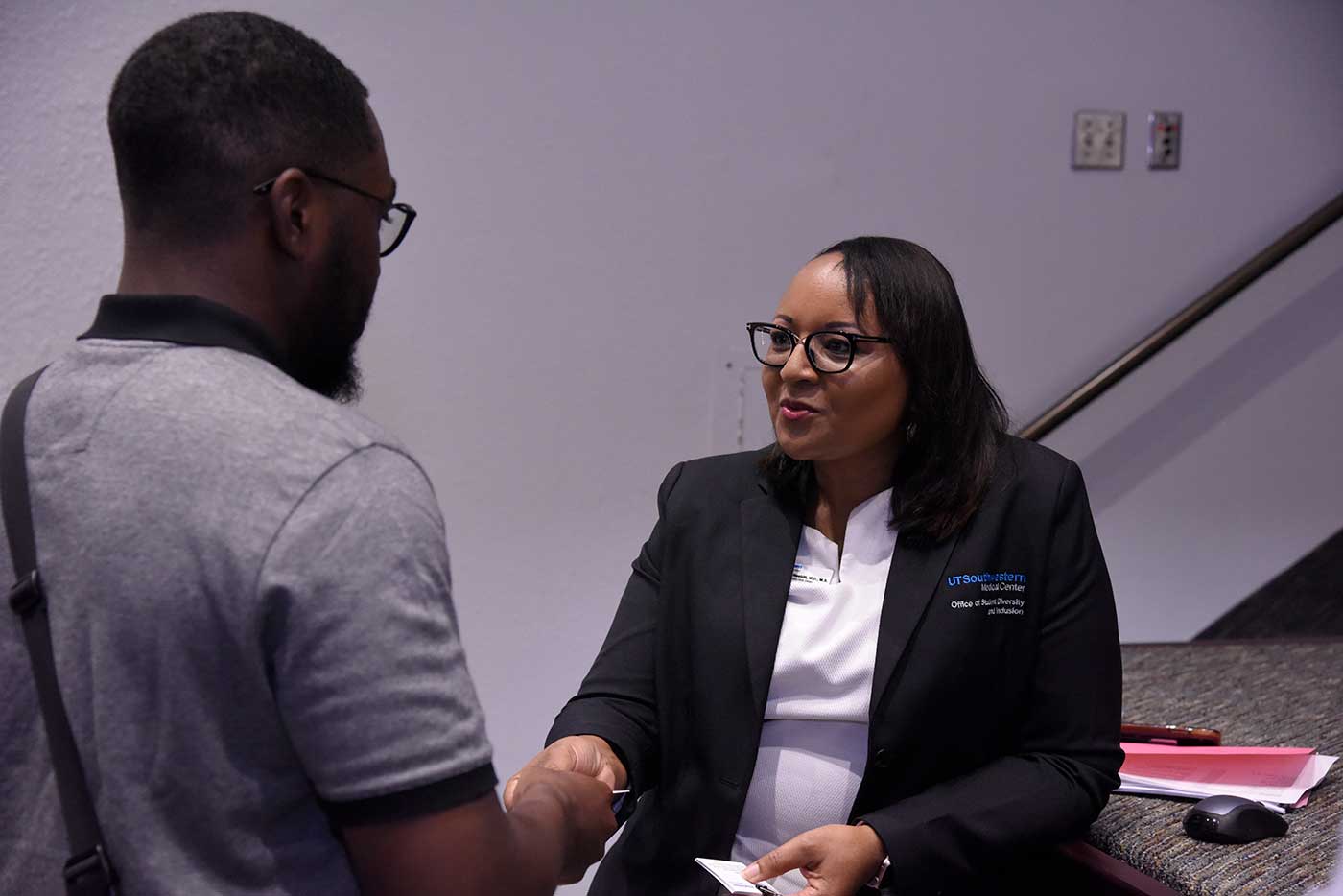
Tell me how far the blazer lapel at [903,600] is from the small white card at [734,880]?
0.85 ft

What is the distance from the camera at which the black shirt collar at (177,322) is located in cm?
89

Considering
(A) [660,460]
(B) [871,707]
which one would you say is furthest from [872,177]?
(B) [871,707]

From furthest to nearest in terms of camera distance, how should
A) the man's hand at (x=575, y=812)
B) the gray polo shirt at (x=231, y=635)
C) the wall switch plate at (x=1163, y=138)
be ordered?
the wall switch plate at (x=1163, y=138), the man's hand at (x=575, y=812), the gray polo shirt at (x=231, y=635)

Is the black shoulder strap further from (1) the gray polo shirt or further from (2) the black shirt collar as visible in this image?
(2) the black shirt collar

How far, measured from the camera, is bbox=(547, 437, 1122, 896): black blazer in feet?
4.99

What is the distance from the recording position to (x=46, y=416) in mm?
873

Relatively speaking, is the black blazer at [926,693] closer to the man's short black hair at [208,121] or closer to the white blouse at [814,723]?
the white blouse at [814,723]

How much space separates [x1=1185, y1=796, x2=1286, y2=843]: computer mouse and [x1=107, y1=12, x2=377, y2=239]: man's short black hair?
1261 mm

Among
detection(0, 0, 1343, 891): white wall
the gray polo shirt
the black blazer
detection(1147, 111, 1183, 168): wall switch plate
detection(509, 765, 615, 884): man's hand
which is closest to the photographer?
the gray polo shirt

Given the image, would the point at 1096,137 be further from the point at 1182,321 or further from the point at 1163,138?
the point at 1182,321

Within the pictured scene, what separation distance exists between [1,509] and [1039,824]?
1222mm

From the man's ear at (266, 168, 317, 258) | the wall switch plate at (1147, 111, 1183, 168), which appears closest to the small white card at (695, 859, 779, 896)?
the man's ear at (266, 168, 317, 258)

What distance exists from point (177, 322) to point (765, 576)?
967mm

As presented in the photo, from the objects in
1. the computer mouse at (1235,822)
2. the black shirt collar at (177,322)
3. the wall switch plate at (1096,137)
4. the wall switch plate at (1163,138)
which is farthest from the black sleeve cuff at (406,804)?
the wall switch plate at (1163,138)
